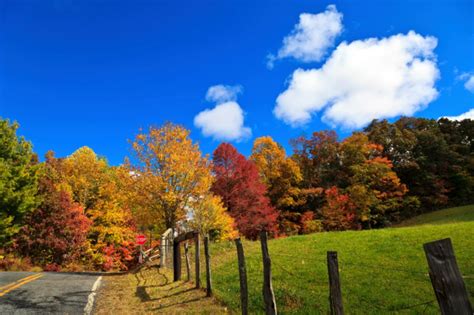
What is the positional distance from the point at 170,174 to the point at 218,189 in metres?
15.6

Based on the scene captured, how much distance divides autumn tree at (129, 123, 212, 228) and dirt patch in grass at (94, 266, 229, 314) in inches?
199

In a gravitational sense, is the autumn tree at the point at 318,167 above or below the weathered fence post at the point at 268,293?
above

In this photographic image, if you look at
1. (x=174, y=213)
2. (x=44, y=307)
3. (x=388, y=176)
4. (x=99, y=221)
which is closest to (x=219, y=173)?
(x=99, y=221)

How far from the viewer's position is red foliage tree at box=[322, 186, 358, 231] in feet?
115

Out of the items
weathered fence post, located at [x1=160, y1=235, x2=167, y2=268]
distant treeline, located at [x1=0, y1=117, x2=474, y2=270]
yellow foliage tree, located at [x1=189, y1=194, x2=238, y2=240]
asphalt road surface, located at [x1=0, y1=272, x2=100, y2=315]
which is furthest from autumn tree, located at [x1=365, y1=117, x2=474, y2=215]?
asphalt road surface, located at [x1=0, y1=272, x2=100, y2=315]

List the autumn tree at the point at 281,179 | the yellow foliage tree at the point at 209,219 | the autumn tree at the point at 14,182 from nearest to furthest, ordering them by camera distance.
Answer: the yellow foliage tree at the point at 209,219
the autumn tree at the point at 14,182
the autumn tree at the point at 281,179

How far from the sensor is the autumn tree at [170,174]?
1733 cm

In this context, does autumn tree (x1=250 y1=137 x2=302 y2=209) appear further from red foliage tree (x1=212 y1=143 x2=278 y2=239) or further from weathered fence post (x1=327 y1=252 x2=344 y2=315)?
weathered fence post (x1=327 y1=252 x2=344 y2=315)

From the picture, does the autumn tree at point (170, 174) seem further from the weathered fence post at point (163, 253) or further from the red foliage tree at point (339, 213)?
the red foliage tree at point (339, 213)

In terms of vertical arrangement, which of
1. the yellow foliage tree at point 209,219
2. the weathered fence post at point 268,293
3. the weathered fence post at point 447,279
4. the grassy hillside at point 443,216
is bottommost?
the weathered fence post at point 268,293

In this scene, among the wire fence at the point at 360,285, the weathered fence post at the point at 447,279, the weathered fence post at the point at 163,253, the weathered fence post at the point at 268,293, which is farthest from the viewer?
the weathered fence post at the point at 163,253

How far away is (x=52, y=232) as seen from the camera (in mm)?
22562

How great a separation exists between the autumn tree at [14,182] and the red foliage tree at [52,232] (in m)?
0.75

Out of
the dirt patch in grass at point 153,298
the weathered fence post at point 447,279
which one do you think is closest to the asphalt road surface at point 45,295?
the dirt patch in grass at point 153,298
